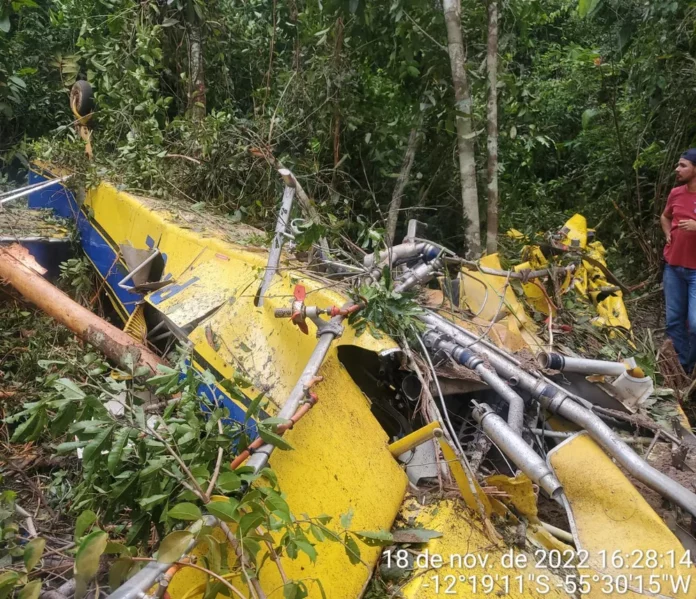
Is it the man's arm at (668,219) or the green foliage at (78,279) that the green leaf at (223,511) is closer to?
the green foliage at (78,279)

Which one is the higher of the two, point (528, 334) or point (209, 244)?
point (209, 244)

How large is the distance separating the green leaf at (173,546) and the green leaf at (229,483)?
0.20m

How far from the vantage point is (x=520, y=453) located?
1.87 m

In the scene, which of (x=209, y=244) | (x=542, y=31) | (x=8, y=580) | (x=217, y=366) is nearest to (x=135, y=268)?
(x=209, y=244)

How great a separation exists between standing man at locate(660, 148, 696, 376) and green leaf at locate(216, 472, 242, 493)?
354cm

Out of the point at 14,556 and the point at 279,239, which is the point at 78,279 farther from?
the point at 14,556

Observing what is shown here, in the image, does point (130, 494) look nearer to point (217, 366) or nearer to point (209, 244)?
point (217, 366)

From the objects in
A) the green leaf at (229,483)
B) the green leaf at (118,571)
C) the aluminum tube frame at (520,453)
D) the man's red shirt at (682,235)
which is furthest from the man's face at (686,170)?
the green leaf at (118,571)

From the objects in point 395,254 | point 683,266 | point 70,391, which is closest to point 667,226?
point 683,266

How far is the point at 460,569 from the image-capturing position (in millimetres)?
1697

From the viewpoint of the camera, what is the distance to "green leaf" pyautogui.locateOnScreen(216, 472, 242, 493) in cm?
142

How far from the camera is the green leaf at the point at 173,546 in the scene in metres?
1.19

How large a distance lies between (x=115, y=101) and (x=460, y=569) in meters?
5.11

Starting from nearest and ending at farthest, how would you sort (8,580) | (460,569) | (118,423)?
(8,580) < (118,423) < (460,569)
